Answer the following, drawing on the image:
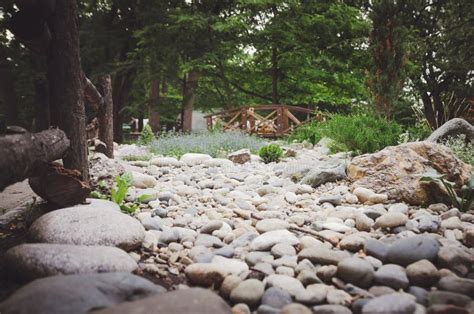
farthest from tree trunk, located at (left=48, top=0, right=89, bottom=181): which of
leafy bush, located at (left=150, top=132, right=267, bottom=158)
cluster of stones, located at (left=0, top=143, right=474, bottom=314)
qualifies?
leafy bush, located at (left=150, top=132, right=267, bottom=158)

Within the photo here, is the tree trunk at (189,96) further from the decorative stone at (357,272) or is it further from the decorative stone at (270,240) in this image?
the decorative stone at (357,272)

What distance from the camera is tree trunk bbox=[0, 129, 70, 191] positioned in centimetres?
191

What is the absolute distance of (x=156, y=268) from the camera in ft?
7.26

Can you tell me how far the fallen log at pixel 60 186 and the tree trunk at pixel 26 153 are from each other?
0.15 metres

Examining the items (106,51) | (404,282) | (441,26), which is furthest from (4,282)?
(441,26)

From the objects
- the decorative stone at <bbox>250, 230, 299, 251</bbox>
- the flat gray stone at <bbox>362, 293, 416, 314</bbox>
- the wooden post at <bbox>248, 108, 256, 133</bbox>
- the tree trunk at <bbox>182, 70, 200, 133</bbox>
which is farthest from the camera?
the tree trunk at <bbox>182, 70, 200, 133</bbox>

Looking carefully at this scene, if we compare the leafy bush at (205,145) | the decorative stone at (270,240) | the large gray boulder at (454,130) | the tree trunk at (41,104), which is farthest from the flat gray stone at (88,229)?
the tree trunk at (41,104)

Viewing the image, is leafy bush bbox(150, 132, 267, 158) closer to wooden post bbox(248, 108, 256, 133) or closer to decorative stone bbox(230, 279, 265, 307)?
wooden post bbox(248, 108, 256, 133)

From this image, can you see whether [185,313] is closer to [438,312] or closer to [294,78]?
[438,312]

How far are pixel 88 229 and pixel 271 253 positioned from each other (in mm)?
1258

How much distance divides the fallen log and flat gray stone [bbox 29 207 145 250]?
30 cm

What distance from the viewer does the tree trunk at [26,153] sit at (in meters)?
1.91

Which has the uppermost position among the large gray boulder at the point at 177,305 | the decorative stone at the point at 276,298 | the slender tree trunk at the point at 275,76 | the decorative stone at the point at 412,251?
the slender tree trunk at the point at 275,76

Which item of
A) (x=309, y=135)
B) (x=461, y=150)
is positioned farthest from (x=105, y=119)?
(x=461, y=150)
